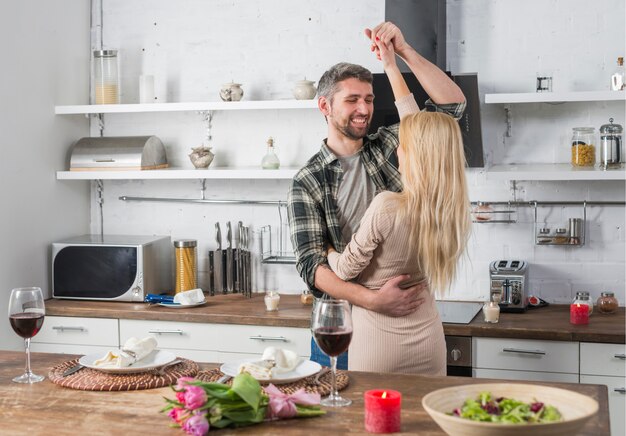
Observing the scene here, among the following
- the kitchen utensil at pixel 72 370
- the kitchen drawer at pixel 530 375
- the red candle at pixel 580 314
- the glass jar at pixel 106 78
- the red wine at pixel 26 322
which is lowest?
the kitchen drawer at pixel 530 375

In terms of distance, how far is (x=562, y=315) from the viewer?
3705 millimetres

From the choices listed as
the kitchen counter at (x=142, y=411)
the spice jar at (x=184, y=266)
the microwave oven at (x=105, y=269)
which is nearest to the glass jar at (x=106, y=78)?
the microwave oven at (x=105, y=269)

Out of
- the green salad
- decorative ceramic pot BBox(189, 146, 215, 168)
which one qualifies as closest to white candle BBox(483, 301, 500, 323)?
decorative ceramic pot BBox(189, 146, 215, 168)

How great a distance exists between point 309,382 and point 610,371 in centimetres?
181

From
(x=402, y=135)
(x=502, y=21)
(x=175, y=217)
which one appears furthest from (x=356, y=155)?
(x=175, y=217)

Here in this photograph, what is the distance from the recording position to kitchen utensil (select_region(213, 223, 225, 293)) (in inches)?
169

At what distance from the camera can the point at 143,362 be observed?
221 centimetres

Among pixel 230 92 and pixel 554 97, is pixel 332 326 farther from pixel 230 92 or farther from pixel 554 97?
pixel 230 92

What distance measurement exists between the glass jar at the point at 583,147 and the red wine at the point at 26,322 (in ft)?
8.56

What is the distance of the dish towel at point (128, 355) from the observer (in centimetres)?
217

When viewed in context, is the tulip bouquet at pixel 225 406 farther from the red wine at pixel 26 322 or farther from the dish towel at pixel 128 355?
the red wine at pixel 26 322

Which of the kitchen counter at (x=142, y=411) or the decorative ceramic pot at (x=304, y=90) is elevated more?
the decorative ceramic pot at (x=304, y=90)

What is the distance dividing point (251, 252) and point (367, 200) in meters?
1.66

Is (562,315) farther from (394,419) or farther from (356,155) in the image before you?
(394,419)
